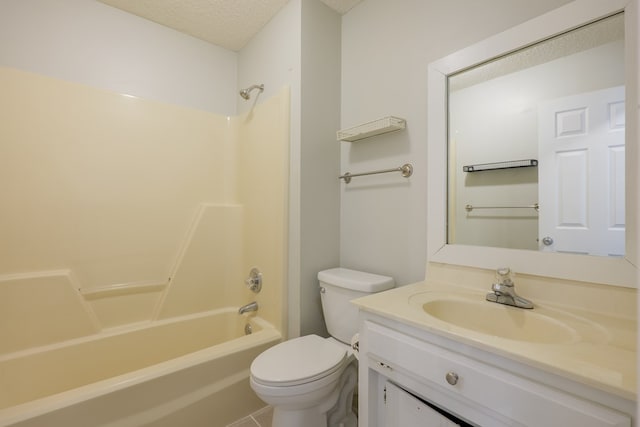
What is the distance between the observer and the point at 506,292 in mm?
1009

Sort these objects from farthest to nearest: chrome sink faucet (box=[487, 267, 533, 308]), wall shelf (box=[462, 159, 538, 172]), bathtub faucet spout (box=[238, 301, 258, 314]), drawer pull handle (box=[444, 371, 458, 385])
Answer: bathtub faucet spout (box=[238, 301, 258, 314]) → wall shelf (box=[462, 159, 538, 172]) → chrome sink faucet (box=[487, 267, 533, 308]) → drawer pull handle (box=[444, 371, 458, 385])

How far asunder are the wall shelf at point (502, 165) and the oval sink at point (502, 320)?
1.83 feet

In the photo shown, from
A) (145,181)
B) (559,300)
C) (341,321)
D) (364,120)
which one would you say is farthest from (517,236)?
(145,181)

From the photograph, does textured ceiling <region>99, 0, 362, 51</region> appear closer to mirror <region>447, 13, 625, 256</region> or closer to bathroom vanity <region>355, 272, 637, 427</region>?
mirror <region>447, 13, 625, 256</region>

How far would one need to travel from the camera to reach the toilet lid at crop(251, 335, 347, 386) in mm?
1140

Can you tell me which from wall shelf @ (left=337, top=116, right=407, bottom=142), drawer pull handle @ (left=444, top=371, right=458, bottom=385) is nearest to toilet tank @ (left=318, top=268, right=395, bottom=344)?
drawer pull handle @ (left=444, top=371, right=458, bottom=385)

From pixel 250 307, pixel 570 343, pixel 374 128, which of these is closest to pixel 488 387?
pixel 570 343

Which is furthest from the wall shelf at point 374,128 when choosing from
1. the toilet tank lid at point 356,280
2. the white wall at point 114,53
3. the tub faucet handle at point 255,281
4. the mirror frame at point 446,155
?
the white wall at point 114,53

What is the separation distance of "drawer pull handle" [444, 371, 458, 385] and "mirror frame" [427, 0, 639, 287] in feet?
1.80

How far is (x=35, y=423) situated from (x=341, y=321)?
1.27 m

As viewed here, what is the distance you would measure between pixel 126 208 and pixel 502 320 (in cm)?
217

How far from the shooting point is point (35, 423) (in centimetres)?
104

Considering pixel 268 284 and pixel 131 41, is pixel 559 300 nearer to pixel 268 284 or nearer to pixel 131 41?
pixel 268 284

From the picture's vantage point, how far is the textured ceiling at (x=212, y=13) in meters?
1.76
